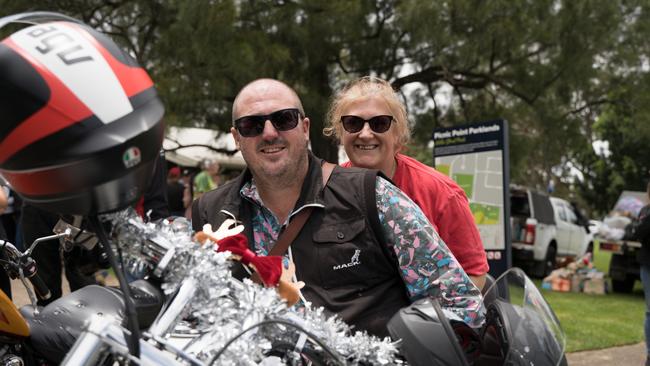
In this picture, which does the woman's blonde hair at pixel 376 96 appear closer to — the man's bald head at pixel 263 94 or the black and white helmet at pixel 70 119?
the man's bald head at pixel 263 94

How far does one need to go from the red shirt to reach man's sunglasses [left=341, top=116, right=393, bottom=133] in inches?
11.6

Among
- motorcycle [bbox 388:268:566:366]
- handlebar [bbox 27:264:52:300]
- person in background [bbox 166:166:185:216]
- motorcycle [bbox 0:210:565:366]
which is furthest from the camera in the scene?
person in background [bbox 166:166:185:216]

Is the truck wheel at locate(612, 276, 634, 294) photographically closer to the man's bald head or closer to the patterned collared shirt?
the patterned collared shirt

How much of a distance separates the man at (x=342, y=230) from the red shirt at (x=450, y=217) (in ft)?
3.86

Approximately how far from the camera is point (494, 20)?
9.18 m

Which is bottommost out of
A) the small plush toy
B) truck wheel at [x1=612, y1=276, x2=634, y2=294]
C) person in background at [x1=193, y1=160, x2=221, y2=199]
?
truck wheel at [x1=612, y1=276, x2=634, y2=294]

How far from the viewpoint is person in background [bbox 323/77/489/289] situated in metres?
3.34

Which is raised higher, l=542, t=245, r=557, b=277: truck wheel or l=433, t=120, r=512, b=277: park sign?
l=433, t=120, r=512, b=277: park sign

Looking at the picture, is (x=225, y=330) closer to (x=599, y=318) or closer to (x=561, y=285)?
(x=599, y=318)

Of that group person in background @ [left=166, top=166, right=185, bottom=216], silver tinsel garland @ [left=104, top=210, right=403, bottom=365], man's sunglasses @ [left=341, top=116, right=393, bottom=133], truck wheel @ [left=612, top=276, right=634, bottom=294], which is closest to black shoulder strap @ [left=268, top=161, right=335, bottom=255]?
silver tinsel garland @ [left=104, top=210, right=403, bottom=365]

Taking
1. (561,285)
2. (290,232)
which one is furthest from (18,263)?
(561,285)

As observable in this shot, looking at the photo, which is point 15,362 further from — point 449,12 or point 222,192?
point 449,12

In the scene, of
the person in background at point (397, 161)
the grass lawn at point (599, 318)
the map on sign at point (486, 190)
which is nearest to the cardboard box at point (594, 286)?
the grass lawn at point (599, 318)

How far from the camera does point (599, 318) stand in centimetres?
876
